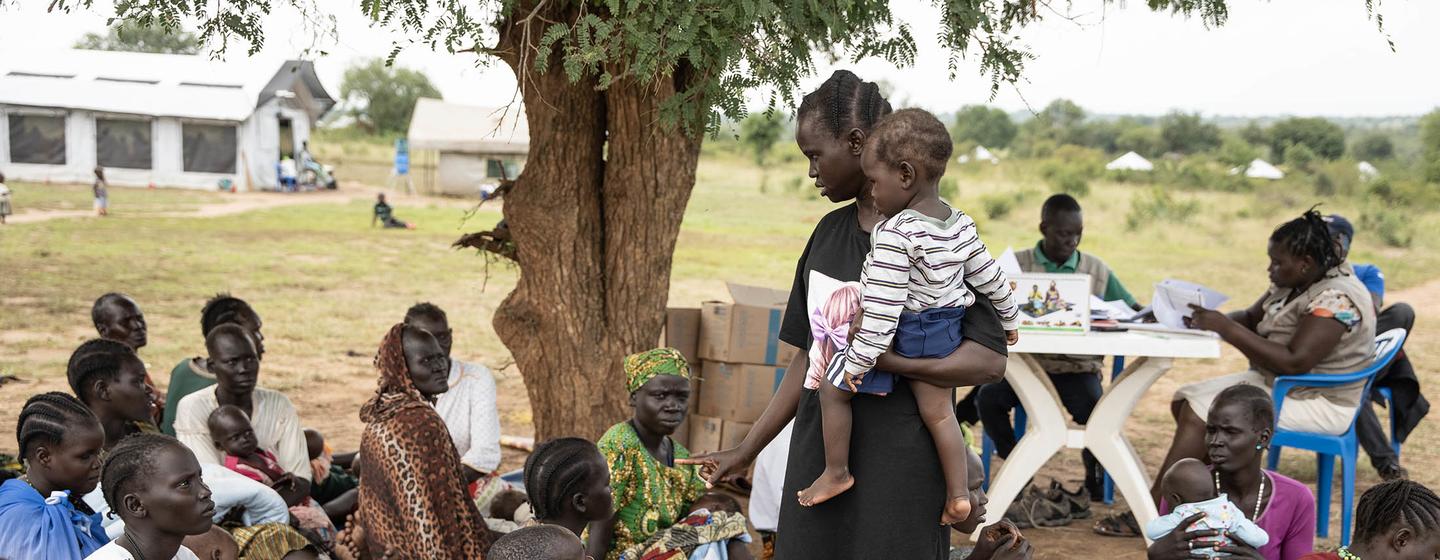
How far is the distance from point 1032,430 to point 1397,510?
2.09 meters

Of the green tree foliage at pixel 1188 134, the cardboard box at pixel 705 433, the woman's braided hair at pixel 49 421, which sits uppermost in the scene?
the green tree foliage at pixel 1188 134

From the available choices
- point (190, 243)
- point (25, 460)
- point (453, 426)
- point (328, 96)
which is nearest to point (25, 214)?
point (190, 243)

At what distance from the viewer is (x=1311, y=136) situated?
128ft

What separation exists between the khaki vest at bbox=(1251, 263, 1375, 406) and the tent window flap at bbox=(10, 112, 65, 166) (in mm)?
24303

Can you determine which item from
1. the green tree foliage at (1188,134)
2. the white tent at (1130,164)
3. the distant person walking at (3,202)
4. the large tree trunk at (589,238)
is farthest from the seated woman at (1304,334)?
the green tree foliage at (1188,134)

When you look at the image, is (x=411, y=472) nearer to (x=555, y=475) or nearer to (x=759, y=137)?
(x=555, y=475)

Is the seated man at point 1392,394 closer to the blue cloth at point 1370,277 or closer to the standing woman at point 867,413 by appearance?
the blue cloth at point 1370,277

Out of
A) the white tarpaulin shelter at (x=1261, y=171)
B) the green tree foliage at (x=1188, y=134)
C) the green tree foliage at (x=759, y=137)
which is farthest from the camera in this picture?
the green tree foliage at (x=1188, y=134)

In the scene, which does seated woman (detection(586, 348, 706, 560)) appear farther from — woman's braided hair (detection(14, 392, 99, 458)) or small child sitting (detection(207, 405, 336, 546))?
woman's braided hair (detection(14, 392, 99, 458))

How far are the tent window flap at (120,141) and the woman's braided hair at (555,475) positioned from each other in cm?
2365

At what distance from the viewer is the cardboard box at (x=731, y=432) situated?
18.8 ft

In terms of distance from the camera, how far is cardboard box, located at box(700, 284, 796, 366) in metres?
5.68

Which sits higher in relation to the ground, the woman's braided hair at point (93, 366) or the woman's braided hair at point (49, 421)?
the woman's braided hair at point (49, 421)

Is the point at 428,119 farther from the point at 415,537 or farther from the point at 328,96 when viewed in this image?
the point at 415,537
